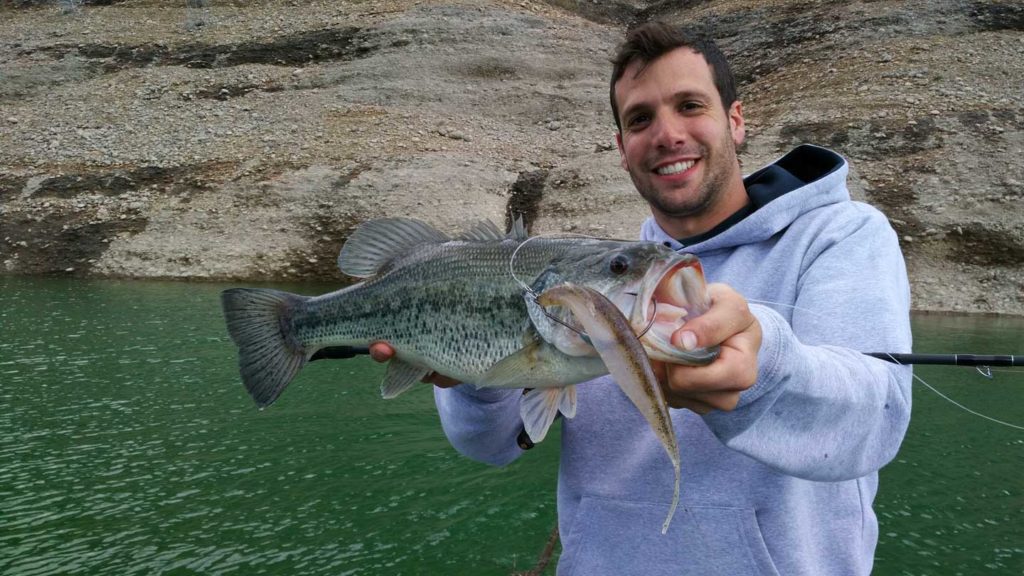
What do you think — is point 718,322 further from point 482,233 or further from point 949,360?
point 949,360

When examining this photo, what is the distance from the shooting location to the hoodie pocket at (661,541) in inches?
115

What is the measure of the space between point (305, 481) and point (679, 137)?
7.36 m

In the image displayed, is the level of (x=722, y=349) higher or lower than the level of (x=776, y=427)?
higher

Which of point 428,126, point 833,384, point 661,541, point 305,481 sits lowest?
point 428,126

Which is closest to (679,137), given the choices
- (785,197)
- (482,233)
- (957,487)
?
(785,197)

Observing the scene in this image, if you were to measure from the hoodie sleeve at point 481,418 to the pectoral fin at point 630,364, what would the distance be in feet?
4.61

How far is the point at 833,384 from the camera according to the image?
7.28 feet

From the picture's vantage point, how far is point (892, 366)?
7.94ft

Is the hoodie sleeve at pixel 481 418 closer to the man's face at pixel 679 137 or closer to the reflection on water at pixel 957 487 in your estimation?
the man's face at pixel 679 137

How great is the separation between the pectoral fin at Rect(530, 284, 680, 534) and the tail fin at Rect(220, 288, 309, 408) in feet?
7.59

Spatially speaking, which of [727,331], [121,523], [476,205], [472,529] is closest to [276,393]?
[727,331]

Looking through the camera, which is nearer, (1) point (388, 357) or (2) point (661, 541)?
(2) point (661, 541)

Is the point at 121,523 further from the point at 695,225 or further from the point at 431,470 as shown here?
the point at 695,225

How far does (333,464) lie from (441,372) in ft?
23.0
